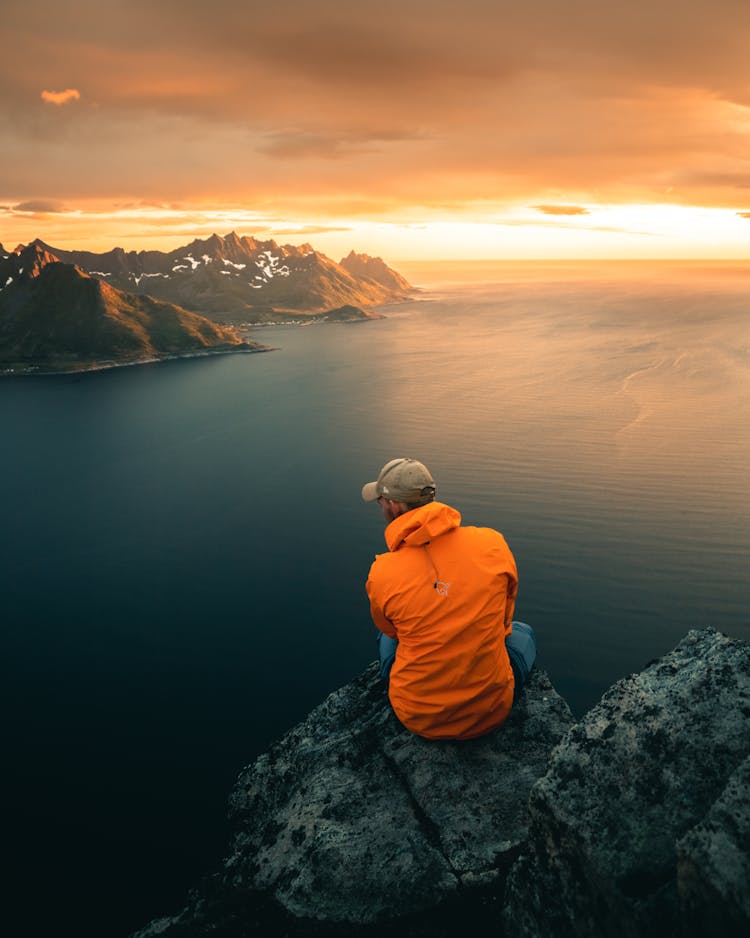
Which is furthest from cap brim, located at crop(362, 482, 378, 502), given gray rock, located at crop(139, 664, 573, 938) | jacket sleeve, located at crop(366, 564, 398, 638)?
gray rock, located at crop(139, 664, 573, 938)

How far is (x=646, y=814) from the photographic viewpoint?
4.78 meters

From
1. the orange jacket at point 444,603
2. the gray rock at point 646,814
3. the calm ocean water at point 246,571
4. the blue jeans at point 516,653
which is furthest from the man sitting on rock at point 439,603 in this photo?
the calm ocean water at point 246,571

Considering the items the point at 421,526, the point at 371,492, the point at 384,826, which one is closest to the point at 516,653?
the point at 384,826

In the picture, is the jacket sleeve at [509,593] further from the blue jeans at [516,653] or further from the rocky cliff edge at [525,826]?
the rocky cliff edge at [525,826]

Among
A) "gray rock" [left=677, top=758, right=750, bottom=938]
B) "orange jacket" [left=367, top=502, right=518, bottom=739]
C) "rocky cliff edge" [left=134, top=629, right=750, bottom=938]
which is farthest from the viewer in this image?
"orange jacket" [left=367, top=502, right=518, bottom=739]

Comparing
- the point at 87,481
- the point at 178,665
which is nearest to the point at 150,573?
the point at 178,665

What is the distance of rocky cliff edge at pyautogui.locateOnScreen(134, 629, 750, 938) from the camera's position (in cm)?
434

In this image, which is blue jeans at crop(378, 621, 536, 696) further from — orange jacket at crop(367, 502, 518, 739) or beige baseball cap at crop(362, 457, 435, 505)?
beige baseball cap at crop(362, 457, 435, 505)

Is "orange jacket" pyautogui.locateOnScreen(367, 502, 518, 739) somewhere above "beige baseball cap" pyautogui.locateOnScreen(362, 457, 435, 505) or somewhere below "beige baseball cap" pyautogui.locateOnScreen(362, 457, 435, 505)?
below

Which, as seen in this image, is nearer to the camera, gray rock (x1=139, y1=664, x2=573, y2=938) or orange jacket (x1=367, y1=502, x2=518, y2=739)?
gray rock (x1=139, y1=664, x2=573, y2=938)

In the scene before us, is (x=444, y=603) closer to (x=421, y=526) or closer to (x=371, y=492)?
(x=421, y=526)

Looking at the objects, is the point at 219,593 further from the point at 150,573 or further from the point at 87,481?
the point at 87,481

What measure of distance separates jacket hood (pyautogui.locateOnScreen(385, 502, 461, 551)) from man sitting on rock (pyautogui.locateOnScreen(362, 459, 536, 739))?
1 cm

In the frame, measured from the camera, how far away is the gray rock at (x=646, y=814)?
3826mm
